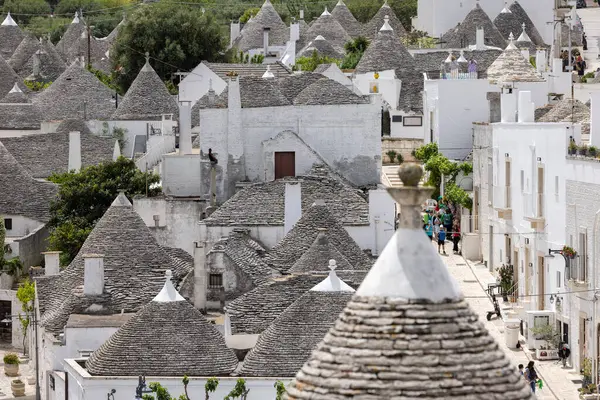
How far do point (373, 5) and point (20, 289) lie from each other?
78.7 m

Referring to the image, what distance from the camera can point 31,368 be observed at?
199 ft

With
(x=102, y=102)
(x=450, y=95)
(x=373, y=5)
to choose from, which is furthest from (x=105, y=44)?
(x=450, y=95)

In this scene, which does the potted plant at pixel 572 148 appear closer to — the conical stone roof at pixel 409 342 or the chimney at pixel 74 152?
the chimney at pixel 74 152

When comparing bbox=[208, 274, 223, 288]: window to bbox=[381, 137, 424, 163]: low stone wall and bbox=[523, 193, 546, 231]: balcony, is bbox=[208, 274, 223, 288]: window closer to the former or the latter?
bbox=[523, 193, 546, 231]: balcony

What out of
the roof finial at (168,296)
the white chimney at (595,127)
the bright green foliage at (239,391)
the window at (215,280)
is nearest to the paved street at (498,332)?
the white chimney at (595,127)

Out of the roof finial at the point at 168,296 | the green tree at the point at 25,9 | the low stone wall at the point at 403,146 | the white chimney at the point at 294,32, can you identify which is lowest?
the roof finial at the point at 168,296

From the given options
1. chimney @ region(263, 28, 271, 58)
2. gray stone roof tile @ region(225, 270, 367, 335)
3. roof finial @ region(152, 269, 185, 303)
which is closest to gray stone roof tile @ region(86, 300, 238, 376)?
roof finial @ region(152, 269, 185, 303)

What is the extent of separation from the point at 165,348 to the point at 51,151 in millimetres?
42427

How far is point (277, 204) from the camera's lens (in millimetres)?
66562

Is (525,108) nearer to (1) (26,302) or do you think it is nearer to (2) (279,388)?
(1) (26,302)

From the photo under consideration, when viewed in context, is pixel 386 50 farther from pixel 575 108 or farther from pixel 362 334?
pixel 362 334

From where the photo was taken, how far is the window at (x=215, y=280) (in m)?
54.9

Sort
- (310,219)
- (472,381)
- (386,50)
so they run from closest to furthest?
(472,381) < (310,219) < (386,50)

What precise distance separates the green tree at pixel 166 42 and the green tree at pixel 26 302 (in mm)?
41353
